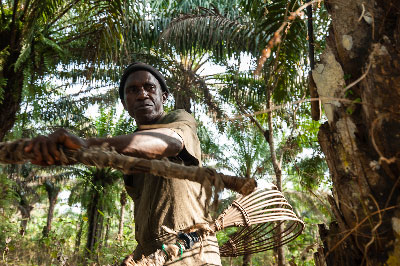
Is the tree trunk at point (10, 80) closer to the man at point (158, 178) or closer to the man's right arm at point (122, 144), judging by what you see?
the man at point (158, 178)

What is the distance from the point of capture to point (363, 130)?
3.76 ft

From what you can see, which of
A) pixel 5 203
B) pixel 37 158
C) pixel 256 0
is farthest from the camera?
pixel 5 203

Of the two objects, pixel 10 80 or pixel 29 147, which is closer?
pixel 29 147

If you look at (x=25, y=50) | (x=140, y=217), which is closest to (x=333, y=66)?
(x=140, y=217)

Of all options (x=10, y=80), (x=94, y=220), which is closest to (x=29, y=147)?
(x=10, y=80)

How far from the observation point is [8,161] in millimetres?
1088

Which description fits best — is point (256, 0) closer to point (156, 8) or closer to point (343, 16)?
point (343, 16)

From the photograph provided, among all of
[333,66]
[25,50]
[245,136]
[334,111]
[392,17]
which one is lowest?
[334,111]

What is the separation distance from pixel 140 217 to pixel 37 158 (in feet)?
3.16

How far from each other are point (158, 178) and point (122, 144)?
2.13 feet

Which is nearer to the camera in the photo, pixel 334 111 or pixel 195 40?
pixel 334 111

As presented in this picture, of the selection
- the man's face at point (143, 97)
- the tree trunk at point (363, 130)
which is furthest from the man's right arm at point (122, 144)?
the man's face at point (143, 97)

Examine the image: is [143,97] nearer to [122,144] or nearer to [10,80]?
[122,144]

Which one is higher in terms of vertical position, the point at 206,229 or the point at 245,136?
the point at 245,136
